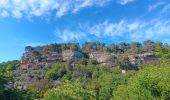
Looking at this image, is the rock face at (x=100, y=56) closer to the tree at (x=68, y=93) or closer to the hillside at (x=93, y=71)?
the hillside at (x=93, y=71)

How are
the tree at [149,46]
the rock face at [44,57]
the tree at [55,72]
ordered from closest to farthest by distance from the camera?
the tree at [55,72] < the rock face at [44,57] < the tree at [149,46]

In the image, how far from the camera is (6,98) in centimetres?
3475

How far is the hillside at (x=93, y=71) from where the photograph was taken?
2228 inches

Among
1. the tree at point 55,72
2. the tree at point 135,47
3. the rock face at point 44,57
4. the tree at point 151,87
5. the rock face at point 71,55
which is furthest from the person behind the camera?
the tree at point 135,47

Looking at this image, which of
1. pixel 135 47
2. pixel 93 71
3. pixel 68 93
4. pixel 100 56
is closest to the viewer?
pixel 68 93

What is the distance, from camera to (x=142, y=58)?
172 meters

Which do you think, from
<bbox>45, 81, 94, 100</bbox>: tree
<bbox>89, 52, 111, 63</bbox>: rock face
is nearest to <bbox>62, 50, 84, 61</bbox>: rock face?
<bbox>89, 52, 111, 63</bbox>: rock face

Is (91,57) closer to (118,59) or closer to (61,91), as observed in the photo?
(118,59)

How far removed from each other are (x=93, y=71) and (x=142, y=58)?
3641 centimetres

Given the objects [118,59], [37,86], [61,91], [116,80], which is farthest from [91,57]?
[61,91]

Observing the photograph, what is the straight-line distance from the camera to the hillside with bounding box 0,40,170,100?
186ft

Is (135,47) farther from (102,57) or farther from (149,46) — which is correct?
(102,57)

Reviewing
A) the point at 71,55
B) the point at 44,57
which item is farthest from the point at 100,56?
the point at 44,57

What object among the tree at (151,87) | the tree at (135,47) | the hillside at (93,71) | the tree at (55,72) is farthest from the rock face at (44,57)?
the tree at (151,87)
